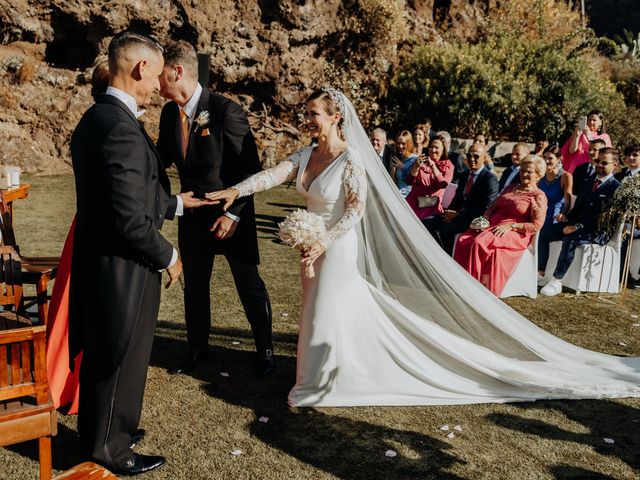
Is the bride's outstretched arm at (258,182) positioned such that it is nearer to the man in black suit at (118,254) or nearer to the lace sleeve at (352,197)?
the lace sleeve at (352,197)

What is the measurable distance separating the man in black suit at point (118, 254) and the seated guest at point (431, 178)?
4869mm

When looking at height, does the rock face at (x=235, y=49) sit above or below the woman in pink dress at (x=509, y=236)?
above

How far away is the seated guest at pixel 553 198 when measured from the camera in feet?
24.1

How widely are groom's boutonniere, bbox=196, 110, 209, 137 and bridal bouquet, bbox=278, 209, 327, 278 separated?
765mm

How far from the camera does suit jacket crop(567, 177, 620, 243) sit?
6758 millimetres

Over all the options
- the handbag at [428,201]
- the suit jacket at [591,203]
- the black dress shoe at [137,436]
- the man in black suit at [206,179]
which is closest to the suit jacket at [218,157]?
the man in black suit at [206,179]

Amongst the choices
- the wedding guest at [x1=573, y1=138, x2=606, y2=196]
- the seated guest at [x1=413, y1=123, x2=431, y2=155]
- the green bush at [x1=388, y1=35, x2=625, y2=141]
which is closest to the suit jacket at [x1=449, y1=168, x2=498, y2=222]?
the wedding guest at [x1=573, y1=138, x2=606, y2=196]

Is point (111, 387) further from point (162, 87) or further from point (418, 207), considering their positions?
point (418, 207)

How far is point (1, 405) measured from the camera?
2516mm

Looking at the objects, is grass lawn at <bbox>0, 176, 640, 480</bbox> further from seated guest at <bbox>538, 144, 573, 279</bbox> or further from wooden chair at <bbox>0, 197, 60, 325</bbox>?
seated guest at <bbox>538, 144, 573, 279</bbox>

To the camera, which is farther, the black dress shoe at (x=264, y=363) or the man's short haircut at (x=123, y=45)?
the black dress shoe at (x=264, y=363)

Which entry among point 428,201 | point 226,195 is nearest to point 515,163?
point 428,201

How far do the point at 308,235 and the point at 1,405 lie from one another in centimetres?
177

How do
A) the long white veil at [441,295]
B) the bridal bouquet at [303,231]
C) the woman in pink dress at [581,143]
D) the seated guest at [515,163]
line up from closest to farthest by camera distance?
the bridal bouquet at [303,231] < the long white veil at [441,295] < the seated guest at [515,163] < the woman in pink dress at [581,143]
